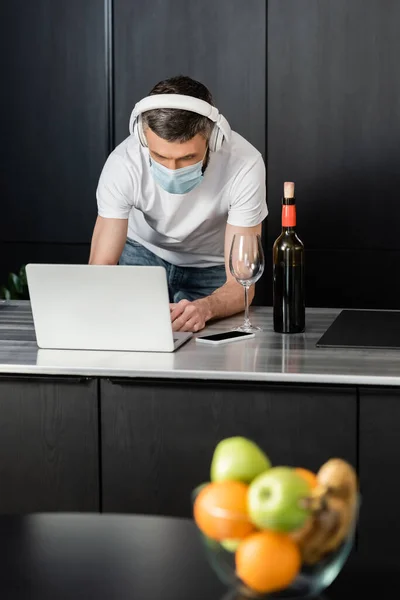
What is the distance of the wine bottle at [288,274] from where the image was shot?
2377 mm

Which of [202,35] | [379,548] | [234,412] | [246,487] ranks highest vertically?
[202,35]

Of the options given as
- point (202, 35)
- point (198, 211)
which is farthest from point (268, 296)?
point (198, 211)

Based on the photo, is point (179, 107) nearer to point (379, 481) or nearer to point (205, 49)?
point (379, 481)

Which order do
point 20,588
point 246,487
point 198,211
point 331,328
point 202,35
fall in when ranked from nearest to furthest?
point 246,487 < point 20,588 < point 331,328 < point 198,211 < point 202,35

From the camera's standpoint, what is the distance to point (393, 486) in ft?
6.66

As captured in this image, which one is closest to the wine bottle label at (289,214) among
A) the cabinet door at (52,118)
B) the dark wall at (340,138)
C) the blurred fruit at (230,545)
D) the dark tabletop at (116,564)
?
the dark tabletop at (116,564)

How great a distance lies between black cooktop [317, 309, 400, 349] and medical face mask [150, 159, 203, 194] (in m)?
0.56

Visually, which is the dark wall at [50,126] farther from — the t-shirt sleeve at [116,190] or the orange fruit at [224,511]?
the orange fruit at [224,511]

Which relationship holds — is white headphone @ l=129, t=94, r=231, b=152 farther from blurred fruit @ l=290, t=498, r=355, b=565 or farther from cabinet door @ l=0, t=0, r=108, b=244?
cabinet door @ l=0, t=0, r=108, b=244

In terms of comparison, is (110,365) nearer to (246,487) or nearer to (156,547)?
(156,547)

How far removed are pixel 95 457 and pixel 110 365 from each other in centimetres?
Result: 22

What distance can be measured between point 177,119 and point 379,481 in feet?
3.64

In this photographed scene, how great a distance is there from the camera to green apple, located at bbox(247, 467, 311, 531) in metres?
0.92

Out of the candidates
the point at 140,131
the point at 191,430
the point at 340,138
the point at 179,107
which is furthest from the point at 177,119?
the point at 340,138
